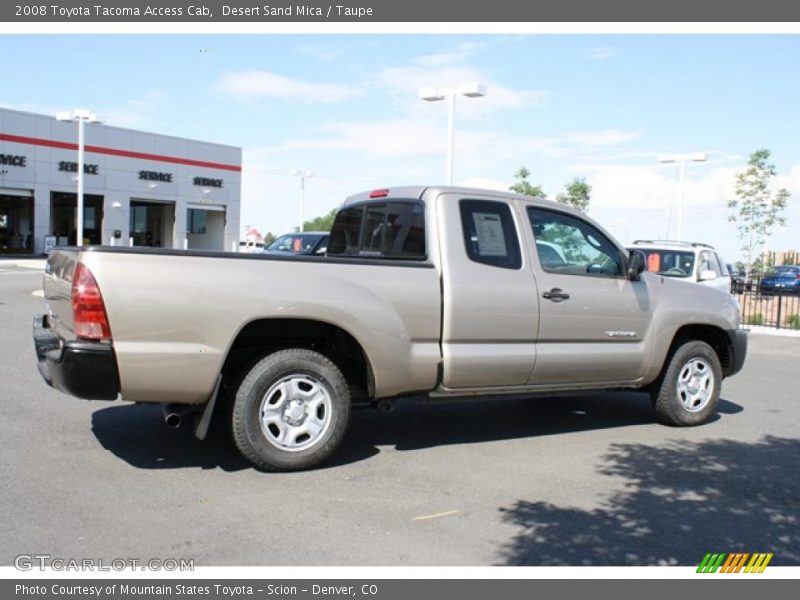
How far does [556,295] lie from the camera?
243 inches

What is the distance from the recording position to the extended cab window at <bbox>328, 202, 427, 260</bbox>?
237 inches

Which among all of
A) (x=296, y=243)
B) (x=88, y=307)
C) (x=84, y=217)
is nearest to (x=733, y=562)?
(x=88, y=307)

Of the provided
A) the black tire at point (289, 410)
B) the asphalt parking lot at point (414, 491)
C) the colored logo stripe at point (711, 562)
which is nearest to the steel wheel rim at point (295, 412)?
the black tire at point (289, 410)

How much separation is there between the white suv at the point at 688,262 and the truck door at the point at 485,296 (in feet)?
27.0

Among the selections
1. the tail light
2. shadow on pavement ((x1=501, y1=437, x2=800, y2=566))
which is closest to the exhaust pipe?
the tail light

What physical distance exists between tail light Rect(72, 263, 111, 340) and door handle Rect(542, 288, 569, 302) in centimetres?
331

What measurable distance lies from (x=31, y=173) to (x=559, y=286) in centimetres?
4014

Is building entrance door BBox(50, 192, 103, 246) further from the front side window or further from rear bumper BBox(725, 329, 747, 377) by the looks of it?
rear bumper BBox(725, 329, 747, 377)

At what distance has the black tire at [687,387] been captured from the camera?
7.00 metres

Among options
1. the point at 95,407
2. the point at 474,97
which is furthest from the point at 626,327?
the point at 474,97

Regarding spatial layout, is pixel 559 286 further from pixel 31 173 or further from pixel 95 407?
pixel 31 173

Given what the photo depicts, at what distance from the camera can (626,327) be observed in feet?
21.7

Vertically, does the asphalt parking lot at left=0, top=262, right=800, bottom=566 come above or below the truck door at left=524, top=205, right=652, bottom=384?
below
